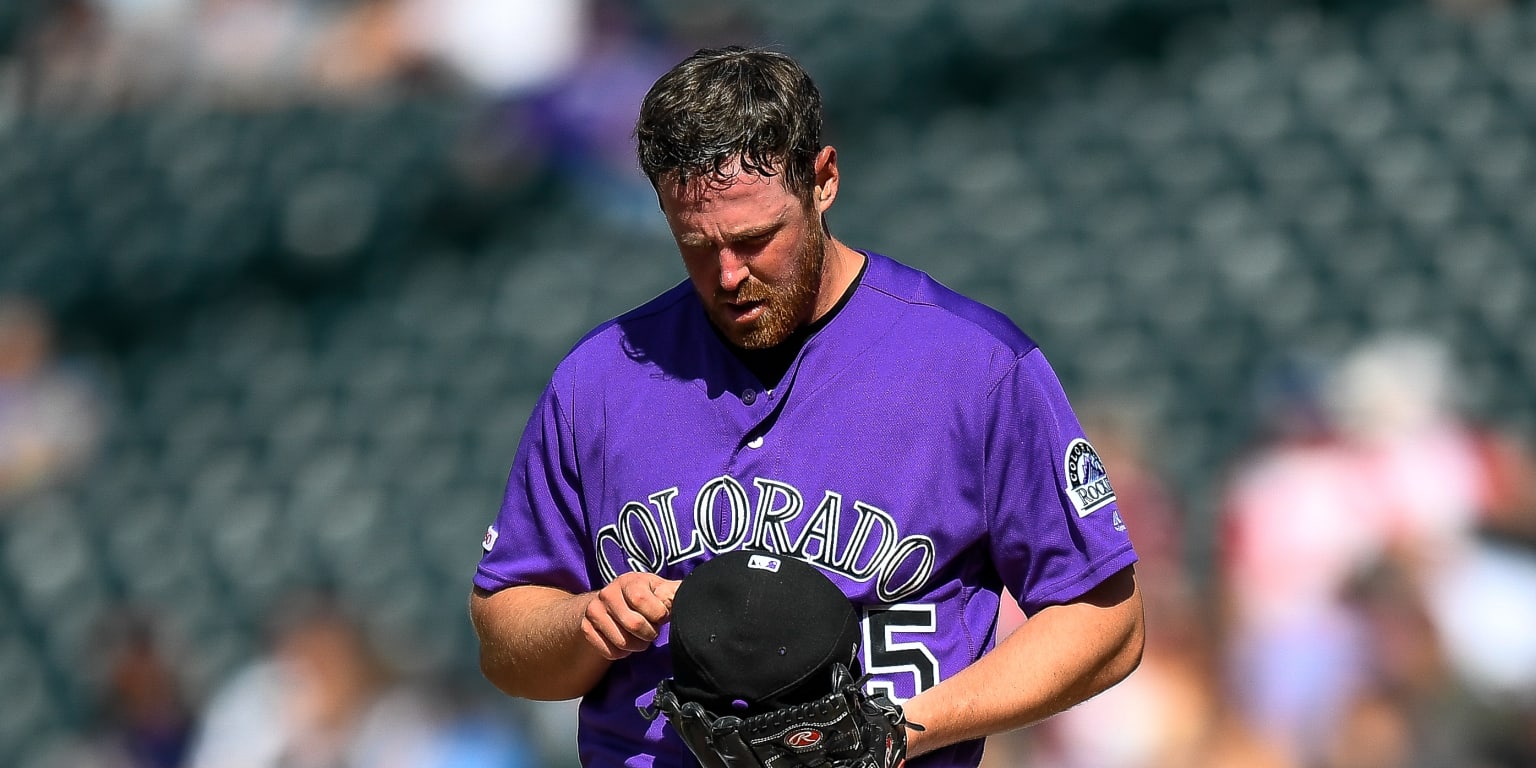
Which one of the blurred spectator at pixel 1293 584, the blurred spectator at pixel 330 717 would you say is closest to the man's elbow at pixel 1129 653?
the blurred spectator at pixel 1293 584

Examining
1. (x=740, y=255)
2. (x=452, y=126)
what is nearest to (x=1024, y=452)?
(x=740, y=255)

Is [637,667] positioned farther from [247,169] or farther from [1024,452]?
[247,169]

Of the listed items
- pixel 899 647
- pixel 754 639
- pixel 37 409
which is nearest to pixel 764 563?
pixel 754 639

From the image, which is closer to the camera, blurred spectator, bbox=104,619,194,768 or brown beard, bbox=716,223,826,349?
brown beard, bbox=716,223,826,349

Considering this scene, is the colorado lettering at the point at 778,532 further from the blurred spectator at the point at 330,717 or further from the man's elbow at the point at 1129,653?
the blurred spectator at the point at 330,717

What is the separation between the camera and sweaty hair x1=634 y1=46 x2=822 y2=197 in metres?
1.89

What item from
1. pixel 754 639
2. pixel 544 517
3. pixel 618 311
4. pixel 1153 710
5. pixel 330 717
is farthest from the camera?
pixel 618 311

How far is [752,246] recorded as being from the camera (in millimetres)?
1914

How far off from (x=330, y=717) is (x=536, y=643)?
164 inches

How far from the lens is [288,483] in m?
7.53

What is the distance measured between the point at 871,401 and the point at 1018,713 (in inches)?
14.9

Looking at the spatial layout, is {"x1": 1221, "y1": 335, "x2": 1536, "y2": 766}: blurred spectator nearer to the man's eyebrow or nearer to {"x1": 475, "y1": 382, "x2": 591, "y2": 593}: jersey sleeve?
{"x1": 475, "y1": 382, "x2": 591, "y2": 593}: jersey sleeve

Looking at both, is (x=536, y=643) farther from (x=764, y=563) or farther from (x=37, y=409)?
(x=37, y=409)

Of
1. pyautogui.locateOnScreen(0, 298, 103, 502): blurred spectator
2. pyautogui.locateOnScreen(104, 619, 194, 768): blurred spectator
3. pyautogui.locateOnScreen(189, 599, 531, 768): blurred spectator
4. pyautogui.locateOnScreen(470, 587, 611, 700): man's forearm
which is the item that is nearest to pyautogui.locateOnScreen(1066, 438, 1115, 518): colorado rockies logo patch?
pyautogui.locateOnScreen(470, 587, 611, 700): man's forearm
